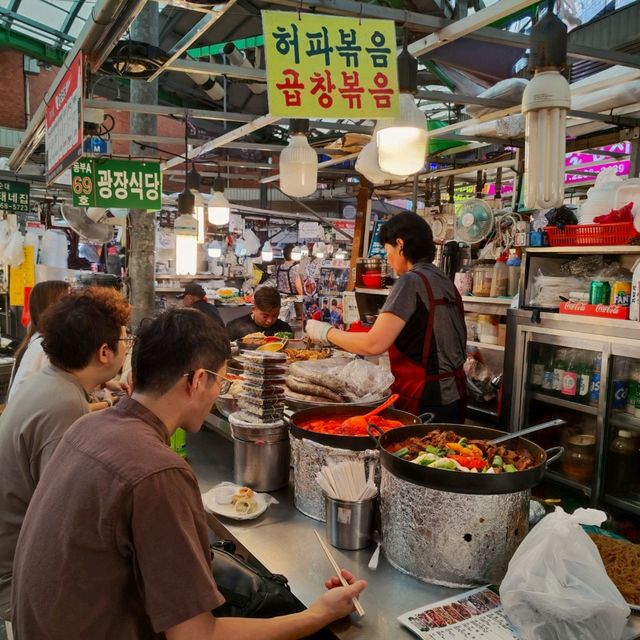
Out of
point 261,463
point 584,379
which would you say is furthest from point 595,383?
point 261,463

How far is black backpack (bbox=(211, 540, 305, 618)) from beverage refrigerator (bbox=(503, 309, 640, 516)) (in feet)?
8.22

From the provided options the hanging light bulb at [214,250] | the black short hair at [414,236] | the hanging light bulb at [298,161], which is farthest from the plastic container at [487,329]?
the hanging light bulb at [214,250]

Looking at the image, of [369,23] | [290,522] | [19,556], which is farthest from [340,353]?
[19,556]

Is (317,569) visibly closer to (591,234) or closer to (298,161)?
(298,161)

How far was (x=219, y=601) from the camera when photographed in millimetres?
1205

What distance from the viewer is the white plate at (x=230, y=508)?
1977mm

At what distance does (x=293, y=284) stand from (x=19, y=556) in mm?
11351

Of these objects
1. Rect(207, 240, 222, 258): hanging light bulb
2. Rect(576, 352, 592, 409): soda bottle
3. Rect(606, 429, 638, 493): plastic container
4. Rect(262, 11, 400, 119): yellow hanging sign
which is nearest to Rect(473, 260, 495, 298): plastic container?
Rect(576, 352, 592, 409): soda bottle

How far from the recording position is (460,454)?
1729 millimetres

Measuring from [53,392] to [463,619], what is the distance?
5.62ft

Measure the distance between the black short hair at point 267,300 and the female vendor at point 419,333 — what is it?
89.2 inches

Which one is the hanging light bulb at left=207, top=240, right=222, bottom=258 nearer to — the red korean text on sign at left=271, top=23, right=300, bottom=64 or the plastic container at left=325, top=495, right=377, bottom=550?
the red korean text on sign at left=271, top=23, right=300, bottom=64

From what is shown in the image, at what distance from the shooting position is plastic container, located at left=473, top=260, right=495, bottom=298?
434 centimetres

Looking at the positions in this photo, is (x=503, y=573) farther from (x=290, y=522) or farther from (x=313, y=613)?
(x=290, y=522)
